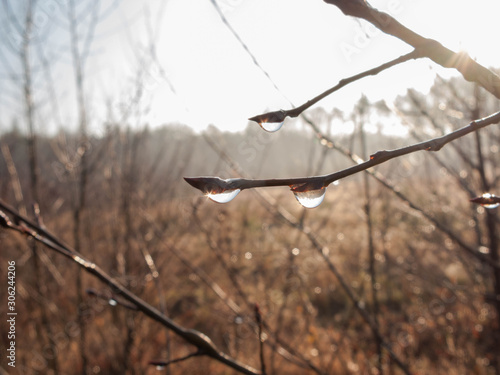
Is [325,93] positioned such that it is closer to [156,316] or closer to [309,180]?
[309,180]

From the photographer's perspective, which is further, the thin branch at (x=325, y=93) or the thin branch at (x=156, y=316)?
the thin branch at (x=156, y=316)

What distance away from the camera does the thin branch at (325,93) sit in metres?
0.36

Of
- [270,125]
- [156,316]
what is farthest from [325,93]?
[156,316]

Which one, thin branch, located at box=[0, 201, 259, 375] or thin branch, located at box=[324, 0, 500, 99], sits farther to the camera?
thin branch, located at box=[0, 201, 259, 375]

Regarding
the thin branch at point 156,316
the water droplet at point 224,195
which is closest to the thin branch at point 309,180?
the water droplet at point 224,195

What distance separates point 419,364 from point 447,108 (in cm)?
272

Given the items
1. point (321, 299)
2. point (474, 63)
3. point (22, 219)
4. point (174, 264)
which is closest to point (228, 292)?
point (174, 264)

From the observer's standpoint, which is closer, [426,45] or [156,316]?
[426,45]

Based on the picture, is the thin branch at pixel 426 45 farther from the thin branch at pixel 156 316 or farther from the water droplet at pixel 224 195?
the thin branch at pixel 156 316

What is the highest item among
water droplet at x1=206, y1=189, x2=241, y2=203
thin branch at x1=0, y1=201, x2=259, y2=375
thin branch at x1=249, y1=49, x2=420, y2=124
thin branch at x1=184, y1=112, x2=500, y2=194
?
thin branch at x1=249, y1=49, x2=420, y2=124

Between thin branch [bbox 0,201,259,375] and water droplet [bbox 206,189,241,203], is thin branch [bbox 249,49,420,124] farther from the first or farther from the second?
thin branch [bbox 0,201,259,375]

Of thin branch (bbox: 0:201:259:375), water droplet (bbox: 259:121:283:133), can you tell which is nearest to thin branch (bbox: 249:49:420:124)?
water droplet (bbox: 259:121:283:133)

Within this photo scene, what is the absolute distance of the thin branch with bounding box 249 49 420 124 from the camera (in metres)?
0.36

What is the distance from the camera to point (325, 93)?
377 millimetres
